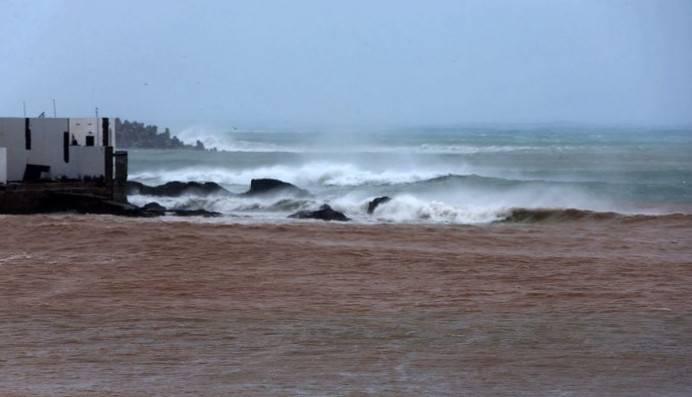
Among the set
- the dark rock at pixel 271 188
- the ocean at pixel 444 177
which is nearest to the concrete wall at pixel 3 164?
the ocean at pixel 444 177

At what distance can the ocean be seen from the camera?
26547 mm

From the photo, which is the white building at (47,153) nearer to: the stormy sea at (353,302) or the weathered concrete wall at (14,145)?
the weathered concrete wall at (14,145)

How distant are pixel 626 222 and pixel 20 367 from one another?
16477 millimetres

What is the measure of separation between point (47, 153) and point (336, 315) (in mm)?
14136

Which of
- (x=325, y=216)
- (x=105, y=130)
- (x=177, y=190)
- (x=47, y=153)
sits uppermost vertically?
(x=105, y=130)

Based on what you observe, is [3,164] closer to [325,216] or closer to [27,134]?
[27,134]

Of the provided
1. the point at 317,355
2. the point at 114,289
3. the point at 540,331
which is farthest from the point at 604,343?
the point at 114,289

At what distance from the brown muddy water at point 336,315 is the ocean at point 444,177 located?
7.10m

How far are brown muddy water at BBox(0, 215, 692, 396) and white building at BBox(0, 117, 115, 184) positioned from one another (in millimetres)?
4083

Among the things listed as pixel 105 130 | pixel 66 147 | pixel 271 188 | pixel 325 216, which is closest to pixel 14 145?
pixel 66 147

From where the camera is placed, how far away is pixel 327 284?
Result: 13.5 meters

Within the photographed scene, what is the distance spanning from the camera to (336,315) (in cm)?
1112

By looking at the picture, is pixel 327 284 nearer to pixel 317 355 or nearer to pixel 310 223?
pixel 317 355

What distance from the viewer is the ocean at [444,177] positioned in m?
26.5
